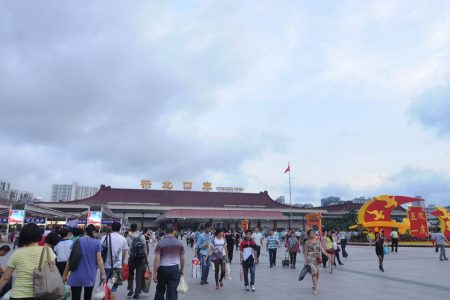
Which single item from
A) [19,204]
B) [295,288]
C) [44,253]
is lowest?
[295,288]

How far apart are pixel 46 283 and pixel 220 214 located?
51.7m

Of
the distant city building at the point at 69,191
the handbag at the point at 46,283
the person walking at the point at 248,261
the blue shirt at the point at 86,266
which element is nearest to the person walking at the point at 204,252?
the person walking at the point at 248,261

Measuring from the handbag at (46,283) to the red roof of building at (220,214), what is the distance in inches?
1930

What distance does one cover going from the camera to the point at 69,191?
525 ft

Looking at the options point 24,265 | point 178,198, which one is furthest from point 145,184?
point 24,265

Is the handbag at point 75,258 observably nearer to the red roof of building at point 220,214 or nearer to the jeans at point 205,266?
the jeans at point 205,266

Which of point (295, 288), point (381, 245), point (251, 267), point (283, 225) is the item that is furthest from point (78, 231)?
point (283, 225)

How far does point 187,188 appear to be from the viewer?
61344 mm

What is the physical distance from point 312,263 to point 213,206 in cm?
4905

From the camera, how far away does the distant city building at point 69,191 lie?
158250mm

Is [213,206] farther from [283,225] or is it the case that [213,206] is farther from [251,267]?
[251,267]

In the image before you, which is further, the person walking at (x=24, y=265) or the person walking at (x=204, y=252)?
the person walking at (x=204, y=252)

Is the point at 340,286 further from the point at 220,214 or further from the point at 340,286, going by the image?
the point at 220,214

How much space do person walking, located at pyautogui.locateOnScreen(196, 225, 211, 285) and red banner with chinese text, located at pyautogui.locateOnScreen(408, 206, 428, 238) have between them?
2754cm
